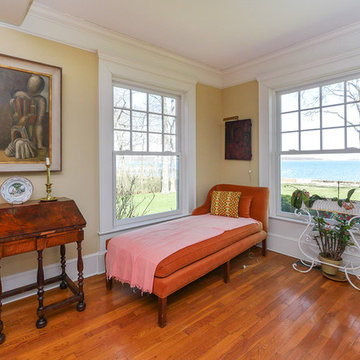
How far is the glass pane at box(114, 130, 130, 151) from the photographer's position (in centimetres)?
300

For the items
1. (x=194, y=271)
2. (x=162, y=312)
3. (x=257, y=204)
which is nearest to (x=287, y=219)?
(x=257, y=204)

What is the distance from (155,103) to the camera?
3.36 meters

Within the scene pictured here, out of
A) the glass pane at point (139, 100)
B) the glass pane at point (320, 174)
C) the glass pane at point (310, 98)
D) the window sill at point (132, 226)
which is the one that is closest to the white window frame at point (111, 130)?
the window sill at point (132, 226)

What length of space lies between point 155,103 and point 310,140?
218 cm

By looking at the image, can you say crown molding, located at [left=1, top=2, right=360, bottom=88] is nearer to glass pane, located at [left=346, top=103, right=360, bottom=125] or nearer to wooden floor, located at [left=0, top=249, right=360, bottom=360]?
glass pane, located at [left=346, top=103, right=360, bottom=125]

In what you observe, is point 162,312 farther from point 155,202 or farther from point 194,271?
point 155,202

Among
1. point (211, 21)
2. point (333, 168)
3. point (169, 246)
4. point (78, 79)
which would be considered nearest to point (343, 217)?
point (333, 168)

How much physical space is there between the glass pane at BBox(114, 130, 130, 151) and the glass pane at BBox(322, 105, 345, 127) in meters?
2.55

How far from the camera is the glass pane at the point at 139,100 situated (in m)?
3.14

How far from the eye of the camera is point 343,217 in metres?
2.68

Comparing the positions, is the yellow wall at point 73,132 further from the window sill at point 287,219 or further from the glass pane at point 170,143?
the window sill at point 287,219

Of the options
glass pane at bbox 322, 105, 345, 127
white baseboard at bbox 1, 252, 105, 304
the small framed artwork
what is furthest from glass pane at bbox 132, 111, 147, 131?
glass pane at bbox 322, 105, 345, 127

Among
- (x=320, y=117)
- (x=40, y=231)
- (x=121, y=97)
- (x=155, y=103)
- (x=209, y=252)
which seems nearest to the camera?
(x=40, y=231)

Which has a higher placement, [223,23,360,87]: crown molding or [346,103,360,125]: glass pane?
[223,23,360,87]: crown molding
